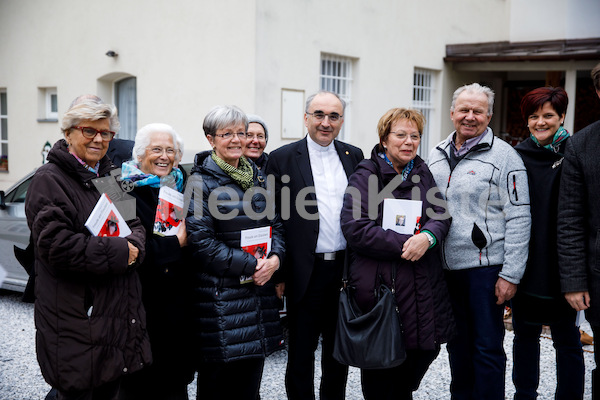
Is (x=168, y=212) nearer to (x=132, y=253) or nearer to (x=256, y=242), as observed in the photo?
(x=132, y=253)

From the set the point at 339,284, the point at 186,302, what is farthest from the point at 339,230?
the point at 186,302

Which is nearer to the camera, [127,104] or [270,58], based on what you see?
[270,58]

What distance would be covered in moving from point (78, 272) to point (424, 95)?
35.1 ft

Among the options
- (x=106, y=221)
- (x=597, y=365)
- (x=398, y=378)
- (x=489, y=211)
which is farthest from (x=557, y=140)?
(x=106, y=221)

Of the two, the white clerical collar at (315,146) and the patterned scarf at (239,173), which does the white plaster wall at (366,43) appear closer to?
the white clerical collar at (315,146)

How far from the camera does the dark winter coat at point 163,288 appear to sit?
303 centimetres

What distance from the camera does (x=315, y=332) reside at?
361 centimetres

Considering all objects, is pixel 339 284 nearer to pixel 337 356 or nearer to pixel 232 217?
pixel 337 356

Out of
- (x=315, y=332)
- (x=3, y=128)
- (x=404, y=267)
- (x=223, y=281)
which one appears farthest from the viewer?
(x=3, y=128)

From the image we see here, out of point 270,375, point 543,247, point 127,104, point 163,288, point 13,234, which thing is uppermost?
point 127,104

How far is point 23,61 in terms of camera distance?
12.1 meters

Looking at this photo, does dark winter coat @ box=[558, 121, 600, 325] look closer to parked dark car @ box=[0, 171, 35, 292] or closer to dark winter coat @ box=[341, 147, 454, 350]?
dark winter coat @ box=[341, 147, 454, 350]

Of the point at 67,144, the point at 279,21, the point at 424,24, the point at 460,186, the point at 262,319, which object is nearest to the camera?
the point at 67,144

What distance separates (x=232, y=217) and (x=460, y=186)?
131 centimetres
